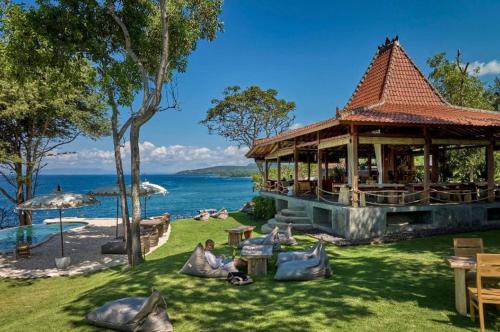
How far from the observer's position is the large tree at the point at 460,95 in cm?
2119

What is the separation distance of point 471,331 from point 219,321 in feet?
11.4

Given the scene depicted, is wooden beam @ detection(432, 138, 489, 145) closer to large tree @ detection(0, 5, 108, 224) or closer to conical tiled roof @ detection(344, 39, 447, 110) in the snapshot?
conical tiled roof @ detection(344, 39, 447, 110)

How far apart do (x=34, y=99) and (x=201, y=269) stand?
13561 millimetres

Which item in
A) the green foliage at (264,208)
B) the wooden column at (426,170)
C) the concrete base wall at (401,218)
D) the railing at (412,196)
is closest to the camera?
the concrete base wall at (401,218)

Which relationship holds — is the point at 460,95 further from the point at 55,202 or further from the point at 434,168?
the point at 55,202

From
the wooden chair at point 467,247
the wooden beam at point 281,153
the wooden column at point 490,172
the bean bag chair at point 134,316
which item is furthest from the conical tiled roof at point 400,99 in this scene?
the bean bag chair at point 134,316

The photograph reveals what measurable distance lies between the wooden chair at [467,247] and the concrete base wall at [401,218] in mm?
5550

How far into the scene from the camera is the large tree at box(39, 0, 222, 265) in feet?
32.9

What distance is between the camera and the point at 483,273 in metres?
4.50

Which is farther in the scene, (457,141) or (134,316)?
(457,141)

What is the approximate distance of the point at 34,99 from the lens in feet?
54.0

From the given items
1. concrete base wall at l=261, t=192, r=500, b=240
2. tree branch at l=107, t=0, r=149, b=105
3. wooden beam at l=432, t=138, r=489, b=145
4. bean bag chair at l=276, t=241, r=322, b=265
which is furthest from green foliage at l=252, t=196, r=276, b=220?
bean bag chair at l=276, t=241, r=322, b=265

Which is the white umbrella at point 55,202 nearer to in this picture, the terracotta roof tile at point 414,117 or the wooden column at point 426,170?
the terracotta roof tile at point 414,117

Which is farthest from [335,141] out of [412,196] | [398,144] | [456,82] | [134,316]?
[456,82]
